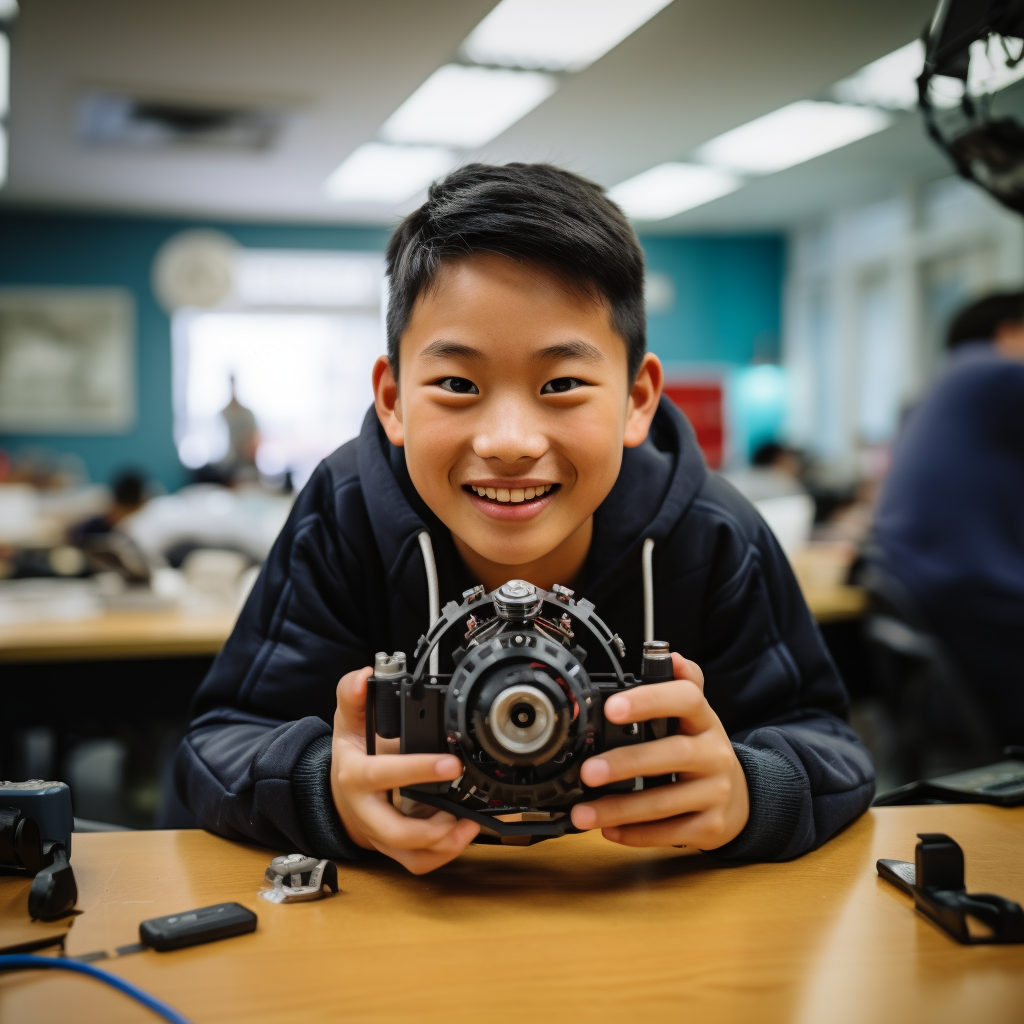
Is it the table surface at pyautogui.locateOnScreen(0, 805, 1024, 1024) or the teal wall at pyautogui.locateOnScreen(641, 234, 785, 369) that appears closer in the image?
the table surface at pyautogui.locateOnScreen(0, 805, 1024, 1024)

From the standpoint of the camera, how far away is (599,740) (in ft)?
2.72

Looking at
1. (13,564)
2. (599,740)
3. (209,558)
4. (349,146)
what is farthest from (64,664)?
(349,146)

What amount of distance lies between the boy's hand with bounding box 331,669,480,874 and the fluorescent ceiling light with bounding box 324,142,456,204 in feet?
20.1

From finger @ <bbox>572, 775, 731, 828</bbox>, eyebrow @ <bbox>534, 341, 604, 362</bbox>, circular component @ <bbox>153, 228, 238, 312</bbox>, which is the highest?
circular component @ <bbox>153, 228, 238, 312</bbox>

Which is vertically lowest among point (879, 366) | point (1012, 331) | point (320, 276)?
point (1012, 331)

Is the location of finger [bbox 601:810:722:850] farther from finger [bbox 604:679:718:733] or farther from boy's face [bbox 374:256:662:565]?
boy's face [bbox 374:256:662:565]

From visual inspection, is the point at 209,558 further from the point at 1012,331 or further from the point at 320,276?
the point at 320,276

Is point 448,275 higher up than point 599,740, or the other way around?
point 448,275

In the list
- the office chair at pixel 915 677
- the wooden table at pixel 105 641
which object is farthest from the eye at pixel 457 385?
the office chair at pixel 915 677

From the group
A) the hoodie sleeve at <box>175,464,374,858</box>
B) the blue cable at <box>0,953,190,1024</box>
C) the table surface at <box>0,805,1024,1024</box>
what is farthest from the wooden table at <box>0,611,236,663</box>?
the blue cable at <box>0,953,190,1024</box>

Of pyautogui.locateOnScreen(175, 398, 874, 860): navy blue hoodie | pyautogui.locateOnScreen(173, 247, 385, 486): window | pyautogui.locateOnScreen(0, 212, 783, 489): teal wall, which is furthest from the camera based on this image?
pyautogui.locateOnScreen(173, 247, 385, 486): window

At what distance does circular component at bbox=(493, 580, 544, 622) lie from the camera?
2.70ft

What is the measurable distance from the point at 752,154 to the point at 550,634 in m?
7.40

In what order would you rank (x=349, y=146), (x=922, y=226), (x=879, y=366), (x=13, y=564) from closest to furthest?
(x=13, y=564), (x=349, y=146), (x=922, y=226), (x=879, y=366)
